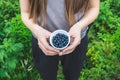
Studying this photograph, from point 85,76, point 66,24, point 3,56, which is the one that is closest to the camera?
point 66,24

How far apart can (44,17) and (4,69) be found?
1078mm

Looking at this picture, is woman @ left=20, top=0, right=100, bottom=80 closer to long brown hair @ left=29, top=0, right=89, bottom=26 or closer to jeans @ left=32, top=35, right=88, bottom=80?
long brown hair @ left=29, top=0, right=89, bottom=26

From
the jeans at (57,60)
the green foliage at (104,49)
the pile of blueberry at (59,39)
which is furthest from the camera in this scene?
the green foliage at (104,49)

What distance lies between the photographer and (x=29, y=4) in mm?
1617

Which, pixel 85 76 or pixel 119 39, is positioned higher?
pixel 119 39

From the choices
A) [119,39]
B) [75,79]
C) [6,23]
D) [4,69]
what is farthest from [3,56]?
[119,39]

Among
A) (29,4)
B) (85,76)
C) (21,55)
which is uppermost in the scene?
(29,4)

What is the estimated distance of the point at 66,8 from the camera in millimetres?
1571

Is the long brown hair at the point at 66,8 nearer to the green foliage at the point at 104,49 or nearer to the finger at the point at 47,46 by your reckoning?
the finger at the point at 47,46

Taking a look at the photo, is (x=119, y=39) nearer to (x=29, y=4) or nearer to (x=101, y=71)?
(x=101, y=71)

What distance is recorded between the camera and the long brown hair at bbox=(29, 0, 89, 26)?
5.12 ft

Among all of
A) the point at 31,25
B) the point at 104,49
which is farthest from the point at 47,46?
the point at 104,49

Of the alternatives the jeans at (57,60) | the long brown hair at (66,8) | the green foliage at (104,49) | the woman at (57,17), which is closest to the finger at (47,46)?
the woman at (57,17)

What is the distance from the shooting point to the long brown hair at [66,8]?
61.4 inches
